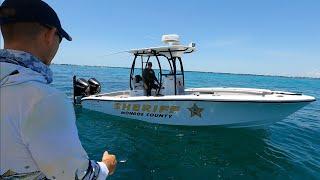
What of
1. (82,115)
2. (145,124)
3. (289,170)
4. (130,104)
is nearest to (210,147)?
(289,170)

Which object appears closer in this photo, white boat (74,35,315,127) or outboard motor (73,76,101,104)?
white boat (74,35,315,127)

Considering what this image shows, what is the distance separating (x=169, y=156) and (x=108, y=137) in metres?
2.57

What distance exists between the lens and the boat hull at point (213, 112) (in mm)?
9258

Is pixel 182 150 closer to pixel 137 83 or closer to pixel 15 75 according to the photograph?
pixel 137 83

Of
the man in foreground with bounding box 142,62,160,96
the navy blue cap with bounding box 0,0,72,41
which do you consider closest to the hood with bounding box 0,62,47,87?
the navy blue cap with bounding box 0,0,72,41

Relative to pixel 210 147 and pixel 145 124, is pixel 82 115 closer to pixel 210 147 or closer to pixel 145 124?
pixel 145 124

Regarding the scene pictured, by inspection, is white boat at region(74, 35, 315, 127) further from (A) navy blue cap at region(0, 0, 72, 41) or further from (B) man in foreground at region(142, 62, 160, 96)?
(A) navy blue cap at region(0, 0, 72, 41)

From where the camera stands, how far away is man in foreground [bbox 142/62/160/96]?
1161 cm

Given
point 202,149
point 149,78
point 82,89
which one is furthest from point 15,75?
point 82,89

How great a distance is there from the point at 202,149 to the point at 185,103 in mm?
1791

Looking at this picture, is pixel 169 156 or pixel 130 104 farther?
pixel 130 104

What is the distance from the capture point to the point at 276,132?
1101 cm

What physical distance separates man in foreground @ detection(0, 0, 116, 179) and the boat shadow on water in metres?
5.19

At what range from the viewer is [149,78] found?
460 inches
